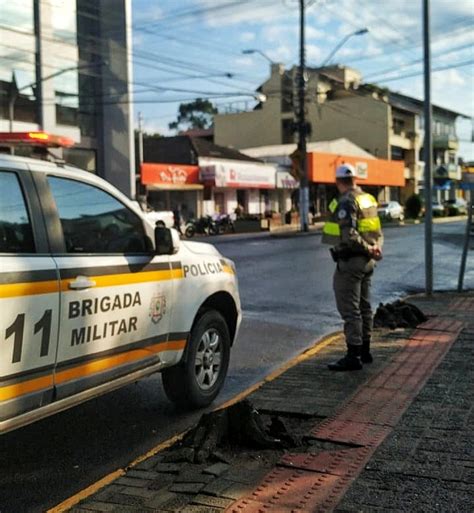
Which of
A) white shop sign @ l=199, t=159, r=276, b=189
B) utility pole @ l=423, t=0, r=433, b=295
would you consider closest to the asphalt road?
utility pole @ l=423, t=0, r=433, b=295

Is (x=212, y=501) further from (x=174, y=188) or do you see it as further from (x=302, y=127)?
(x=174, y=188)

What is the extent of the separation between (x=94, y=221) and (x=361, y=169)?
46.0 m

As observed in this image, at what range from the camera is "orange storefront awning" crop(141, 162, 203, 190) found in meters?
31.5

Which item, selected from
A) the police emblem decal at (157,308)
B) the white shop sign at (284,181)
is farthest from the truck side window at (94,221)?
the white shop sign at (284,181)

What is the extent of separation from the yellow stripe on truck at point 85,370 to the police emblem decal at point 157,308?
0.64ft

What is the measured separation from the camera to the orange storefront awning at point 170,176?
104 feet

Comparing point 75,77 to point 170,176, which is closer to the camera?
point 75,77

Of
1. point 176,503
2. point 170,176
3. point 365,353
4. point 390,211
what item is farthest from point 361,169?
point 176,503

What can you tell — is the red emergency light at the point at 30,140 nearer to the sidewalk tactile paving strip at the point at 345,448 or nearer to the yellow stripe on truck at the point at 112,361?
the yellow stripe on truck at the point at 112,361

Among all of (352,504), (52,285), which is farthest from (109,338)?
(352,504)

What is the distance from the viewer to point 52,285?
12.0ft

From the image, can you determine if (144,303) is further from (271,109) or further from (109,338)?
(271,109)

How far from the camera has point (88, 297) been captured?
392 cm

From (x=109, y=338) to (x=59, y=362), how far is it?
1.53ft
